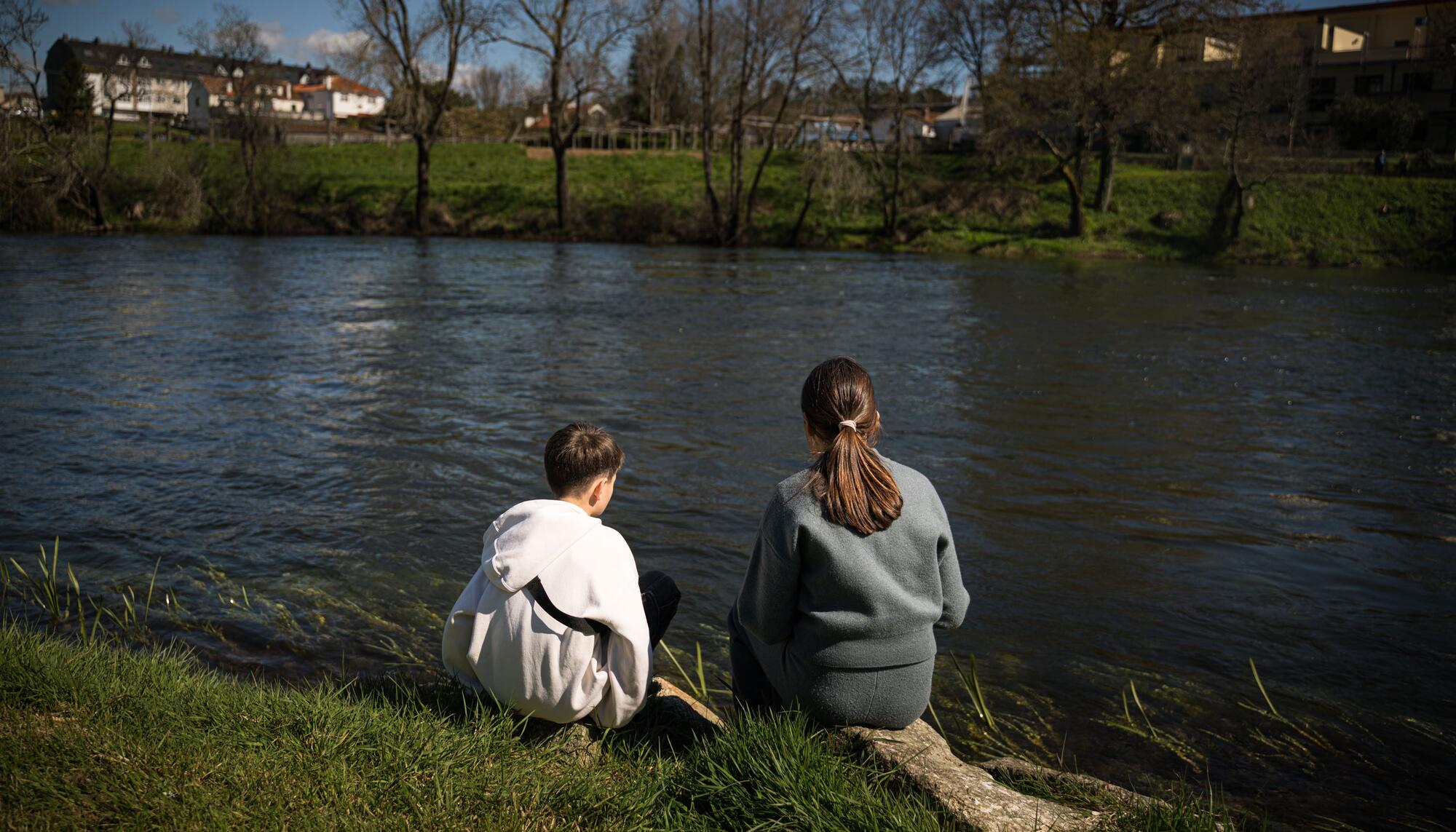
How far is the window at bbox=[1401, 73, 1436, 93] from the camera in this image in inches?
2067

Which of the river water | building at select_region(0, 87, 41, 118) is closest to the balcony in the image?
the river water

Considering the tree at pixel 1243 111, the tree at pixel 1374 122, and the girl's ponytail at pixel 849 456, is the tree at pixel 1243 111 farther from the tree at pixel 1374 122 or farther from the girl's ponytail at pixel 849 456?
the girl's ponytail at pixel 849 456

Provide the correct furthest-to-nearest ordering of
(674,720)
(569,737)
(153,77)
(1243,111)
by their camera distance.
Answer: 1. (153,77)
2. (1243,111)
3. (674,720)
4. (569,737)

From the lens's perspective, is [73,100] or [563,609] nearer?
[563,609]

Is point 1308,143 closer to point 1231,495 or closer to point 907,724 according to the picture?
point 1231,495

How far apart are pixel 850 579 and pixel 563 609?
902mm

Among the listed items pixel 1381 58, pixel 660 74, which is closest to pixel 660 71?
pixel 660 74

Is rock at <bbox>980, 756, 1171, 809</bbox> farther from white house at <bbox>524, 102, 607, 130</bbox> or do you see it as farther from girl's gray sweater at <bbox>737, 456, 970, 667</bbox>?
white house at <bbox>524, 102, 607, 130</bbox>

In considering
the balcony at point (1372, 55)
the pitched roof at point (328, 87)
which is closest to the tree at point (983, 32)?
the balcony at point (1372, 55)

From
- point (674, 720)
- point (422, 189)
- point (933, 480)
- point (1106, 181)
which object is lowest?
point (933, 480)

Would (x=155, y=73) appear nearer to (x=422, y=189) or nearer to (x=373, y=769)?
(x=422, y=189)

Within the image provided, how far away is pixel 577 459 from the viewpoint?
3520 millimetres

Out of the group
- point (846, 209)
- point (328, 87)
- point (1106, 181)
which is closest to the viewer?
point (1106, 181)

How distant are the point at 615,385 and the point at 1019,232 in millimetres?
29337
